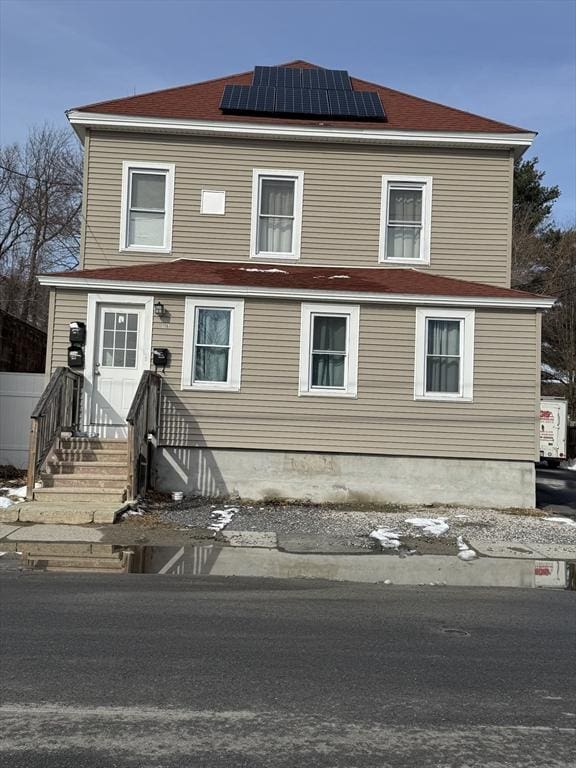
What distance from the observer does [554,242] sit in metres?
38.1

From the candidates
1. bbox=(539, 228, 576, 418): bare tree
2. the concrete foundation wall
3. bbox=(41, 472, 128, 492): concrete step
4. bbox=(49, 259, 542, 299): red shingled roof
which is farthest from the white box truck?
bbox=(41, 472, 128, 492): concrete step

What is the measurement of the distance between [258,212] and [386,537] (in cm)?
781

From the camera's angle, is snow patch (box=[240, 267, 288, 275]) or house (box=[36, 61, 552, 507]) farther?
snow patch (box=[240, 267, 288, 275])

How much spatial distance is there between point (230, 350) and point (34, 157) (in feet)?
85.0

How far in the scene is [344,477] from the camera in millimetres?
13453

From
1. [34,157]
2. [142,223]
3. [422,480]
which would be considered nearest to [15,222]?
[34,157]

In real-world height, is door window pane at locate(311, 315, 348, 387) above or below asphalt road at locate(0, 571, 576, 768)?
above

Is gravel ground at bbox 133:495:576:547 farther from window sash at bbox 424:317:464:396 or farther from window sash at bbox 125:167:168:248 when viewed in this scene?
window sash at bbox 125:167:168:248

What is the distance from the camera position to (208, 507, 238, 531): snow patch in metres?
10.7

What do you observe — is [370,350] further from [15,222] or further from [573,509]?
[15,222]

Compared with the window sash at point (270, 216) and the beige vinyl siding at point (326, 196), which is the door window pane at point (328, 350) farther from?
the window sash at point (270, 216)

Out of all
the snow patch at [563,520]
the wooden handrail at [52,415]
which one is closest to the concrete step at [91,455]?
the wooden handrail at [52,415]

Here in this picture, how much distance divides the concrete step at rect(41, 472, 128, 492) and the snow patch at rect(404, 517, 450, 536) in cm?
464

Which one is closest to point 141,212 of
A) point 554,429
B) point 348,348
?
point 348,348
